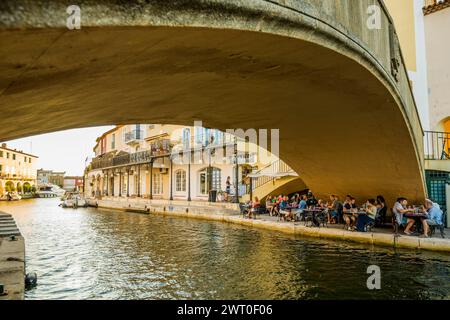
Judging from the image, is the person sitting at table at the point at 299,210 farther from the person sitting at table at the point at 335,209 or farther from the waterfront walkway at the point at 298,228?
the person sitting at table at the point at 335,209

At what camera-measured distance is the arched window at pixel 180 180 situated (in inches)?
1238

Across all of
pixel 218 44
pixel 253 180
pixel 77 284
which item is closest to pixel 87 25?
pixel 218 44

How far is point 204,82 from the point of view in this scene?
5.42 metres

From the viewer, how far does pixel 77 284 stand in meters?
8.27

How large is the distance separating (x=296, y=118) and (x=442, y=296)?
16.5 feet

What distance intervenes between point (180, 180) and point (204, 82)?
27.0 metres

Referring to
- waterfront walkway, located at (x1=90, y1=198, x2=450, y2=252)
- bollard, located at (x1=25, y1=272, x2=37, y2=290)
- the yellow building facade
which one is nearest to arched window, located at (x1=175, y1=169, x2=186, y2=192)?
the yellow building facade

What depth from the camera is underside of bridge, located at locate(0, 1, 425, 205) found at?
2.63 m

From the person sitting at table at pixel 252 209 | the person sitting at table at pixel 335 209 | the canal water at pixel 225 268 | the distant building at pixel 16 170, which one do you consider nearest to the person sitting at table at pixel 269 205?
the person sitting at table at pixel 252 209

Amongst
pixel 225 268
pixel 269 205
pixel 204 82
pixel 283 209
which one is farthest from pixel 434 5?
pixel 204 82

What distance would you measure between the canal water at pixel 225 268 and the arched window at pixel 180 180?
1663cm

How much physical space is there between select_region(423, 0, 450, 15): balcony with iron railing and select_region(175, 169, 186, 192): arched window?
21501mm

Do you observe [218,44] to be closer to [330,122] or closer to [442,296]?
[330,122]
